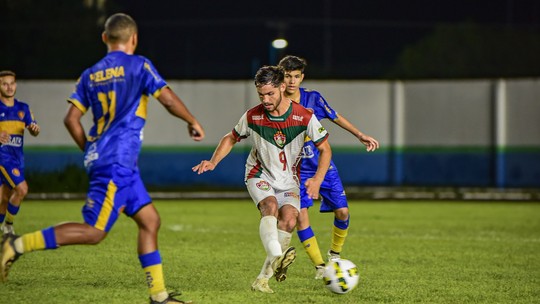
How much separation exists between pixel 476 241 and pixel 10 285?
22.8 feet

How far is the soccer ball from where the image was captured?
325 inches

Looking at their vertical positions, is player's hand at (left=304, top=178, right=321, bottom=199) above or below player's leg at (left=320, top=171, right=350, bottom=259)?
above

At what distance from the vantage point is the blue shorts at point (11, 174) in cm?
1309

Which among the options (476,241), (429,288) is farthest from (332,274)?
(476,241)

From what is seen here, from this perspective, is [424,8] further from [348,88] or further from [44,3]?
[348,88]

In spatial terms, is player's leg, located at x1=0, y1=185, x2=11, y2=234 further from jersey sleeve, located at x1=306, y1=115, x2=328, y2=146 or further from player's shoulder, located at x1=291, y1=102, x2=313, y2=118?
jersey sleeve, located at x1=306, y1=115, x2=328, y2=146

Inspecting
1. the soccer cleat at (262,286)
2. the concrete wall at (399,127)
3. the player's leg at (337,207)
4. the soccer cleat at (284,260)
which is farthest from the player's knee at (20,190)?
the concrete wall at (399,127)

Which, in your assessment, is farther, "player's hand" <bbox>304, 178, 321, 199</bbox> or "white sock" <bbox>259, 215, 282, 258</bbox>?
"white sock" <bbox>259, 215, 282, 258</bbox>

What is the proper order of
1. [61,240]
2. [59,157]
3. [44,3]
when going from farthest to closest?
1. [44,3]
2. [59,157]
3. [61,240]

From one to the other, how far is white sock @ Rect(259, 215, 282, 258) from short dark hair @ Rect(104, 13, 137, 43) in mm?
2158

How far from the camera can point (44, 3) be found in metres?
44.1

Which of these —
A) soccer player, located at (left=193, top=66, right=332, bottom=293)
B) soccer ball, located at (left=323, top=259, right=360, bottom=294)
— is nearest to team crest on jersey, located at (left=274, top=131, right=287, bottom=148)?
soccer player, located at (left=193, top=66, right=332, bottom=293)

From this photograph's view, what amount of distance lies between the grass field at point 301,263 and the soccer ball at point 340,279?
0.32ft

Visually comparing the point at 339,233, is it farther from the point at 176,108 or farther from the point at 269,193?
the point at 176,108
